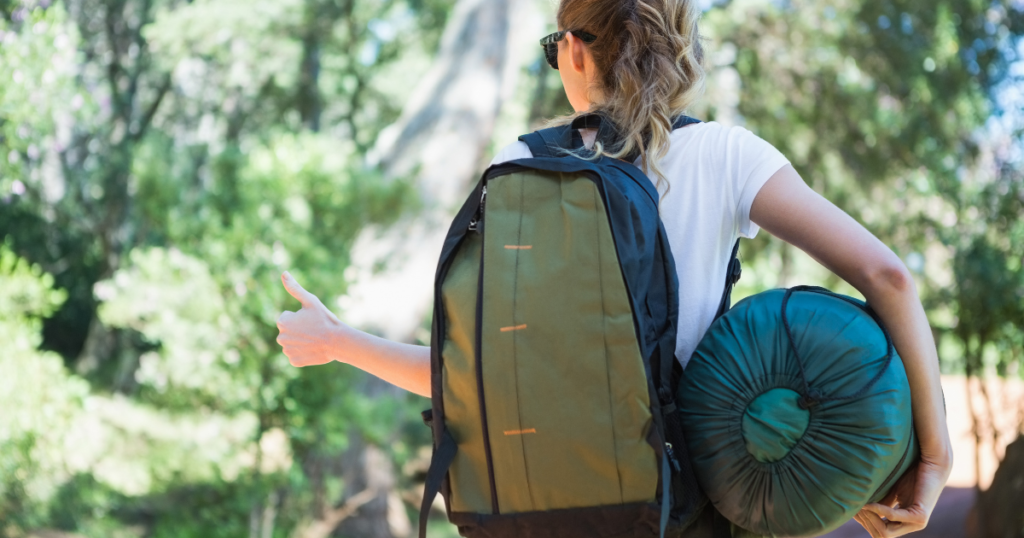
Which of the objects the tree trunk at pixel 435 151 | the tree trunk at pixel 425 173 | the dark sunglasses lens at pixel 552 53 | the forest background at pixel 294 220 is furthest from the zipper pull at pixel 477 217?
the tree trunk at pixel 425 173

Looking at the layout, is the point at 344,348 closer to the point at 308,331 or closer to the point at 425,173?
the point at 308,331

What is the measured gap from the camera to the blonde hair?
4.67ft

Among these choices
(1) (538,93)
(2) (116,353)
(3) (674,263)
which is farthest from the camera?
(2) (116,353)

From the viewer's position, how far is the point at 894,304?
1317 millimetres

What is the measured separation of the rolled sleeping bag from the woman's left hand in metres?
0.05

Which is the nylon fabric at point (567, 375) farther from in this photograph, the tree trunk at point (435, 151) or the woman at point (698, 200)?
the tree trunk at point (435, 151)

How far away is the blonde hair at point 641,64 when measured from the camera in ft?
4.67

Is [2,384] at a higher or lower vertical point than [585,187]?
lower

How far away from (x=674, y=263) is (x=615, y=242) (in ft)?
0.49

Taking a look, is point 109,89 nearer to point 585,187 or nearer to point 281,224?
point 281,224

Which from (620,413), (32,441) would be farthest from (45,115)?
(620,413)

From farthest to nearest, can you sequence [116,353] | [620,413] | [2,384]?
[116,353] → [2,384] → [620,413]

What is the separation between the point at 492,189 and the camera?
4.42ft

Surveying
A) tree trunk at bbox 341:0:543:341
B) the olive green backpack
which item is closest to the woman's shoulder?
the olive green backpack
